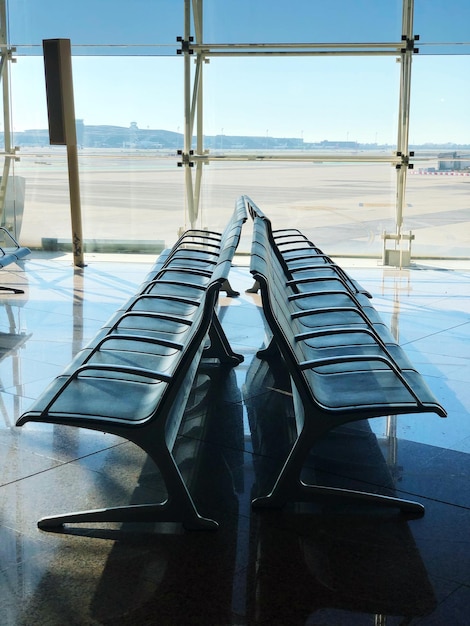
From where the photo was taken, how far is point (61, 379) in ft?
10.5

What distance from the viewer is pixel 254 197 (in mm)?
10930

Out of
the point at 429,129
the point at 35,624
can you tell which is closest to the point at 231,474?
the point at 35,624

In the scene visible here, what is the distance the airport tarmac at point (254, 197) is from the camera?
10.1 metres

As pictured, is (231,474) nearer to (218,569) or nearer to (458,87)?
(218,569)

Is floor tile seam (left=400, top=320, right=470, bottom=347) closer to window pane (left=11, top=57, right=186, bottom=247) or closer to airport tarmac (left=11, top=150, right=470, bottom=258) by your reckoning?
airport tarmac (left=11, top=150, right=470, bottom=258)

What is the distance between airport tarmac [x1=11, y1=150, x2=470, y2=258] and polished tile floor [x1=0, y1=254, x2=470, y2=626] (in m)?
5.34

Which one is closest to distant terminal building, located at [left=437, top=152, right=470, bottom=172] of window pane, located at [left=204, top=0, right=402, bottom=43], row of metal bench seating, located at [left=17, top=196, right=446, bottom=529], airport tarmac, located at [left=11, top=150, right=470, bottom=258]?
airport tarmac, located at [left=11, top=150, right=470, bottom=258]

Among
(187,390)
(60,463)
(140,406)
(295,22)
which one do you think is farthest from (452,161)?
(140,406)

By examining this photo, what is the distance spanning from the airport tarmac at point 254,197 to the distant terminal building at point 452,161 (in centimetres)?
26

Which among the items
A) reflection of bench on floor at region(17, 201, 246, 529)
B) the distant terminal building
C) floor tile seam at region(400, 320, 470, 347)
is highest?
the distant terminal building

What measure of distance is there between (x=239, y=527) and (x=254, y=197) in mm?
8341

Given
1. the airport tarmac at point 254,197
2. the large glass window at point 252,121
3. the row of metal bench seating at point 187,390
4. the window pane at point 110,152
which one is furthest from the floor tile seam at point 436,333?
the window pane at point 110,152

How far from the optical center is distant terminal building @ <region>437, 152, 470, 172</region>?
31.6ft

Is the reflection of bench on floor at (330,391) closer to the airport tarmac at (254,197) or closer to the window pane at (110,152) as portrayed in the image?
the airport tarmac at (254,197)
